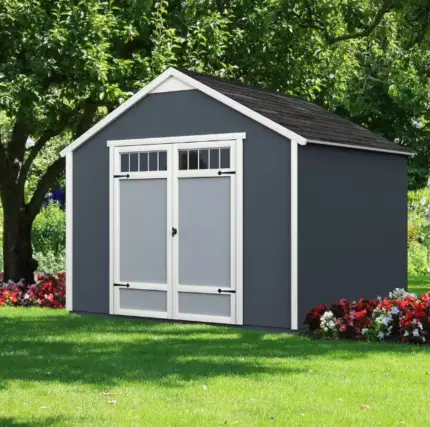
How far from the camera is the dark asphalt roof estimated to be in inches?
507

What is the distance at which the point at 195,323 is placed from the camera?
43.2 ft

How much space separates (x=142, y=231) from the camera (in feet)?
45.0

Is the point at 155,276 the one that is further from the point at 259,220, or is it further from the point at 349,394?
the point at 349,394

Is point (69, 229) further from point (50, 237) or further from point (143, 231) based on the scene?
point (50, 237)

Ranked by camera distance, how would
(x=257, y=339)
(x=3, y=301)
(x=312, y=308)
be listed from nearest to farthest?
(x=257, y=339), (x=312, y=308), (x=3, y=301)

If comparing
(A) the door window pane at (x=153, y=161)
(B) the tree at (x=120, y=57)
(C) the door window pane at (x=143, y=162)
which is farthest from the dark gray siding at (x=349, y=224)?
(C) the door window pane at (x=143, y=162)

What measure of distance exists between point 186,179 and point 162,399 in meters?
5.88

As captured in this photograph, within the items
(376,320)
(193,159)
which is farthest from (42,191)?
(376,320)

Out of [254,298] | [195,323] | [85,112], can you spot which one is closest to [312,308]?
[254,298]

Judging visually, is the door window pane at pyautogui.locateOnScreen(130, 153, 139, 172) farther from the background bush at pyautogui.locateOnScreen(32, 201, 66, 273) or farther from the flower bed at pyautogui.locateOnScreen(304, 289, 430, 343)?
the background bush at pyautogui.locateOnScreen(32, 201, 66, 273)

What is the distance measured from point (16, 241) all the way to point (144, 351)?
7410 mm

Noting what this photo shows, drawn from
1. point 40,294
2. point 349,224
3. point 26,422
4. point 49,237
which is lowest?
point 26,422

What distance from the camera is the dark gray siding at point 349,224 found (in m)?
12.5

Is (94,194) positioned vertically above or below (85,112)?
below
